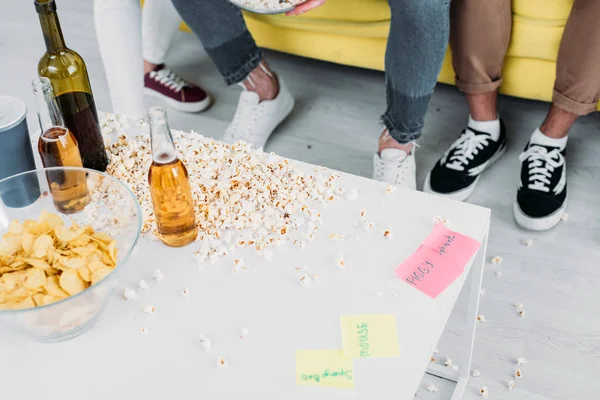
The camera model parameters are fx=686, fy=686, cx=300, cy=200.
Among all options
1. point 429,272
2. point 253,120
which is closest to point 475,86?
point 253,120

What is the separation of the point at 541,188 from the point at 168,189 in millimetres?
988

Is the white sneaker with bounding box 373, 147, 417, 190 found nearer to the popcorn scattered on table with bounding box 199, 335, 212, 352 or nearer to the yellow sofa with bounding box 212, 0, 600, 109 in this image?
the yellow sofa with bounding box 212, 0, 600, 109

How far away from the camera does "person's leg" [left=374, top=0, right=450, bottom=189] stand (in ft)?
4.76

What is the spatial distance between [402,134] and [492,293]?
42cm

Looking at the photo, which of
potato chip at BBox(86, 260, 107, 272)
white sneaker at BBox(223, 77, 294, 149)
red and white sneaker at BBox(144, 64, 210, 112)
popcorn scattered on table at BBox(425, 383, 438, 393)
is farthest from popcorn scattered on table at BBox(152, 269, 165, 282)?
red and white sneaker at BBox(144, 64, 210, 112)

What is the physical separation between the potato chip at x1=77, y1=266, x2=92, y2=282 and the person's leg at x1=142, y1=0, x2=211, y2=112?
47.9 inches

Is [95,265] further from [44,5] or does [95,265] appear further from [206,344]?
[44,5]

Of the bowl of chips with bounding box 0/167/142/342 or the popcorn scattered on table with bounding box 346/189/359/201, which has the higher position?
the bowl of chips with bounding box 0/167/142/342

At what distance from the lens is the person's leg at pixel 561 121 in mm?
1486

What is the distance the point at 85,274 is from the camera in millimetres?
886

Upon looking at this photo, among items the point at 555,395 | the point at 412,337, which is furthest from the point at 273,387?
the point at 555,395

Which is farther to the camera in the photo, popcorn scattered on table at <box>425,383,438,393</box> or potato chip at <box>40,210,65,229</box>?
popcorn scattered on table at <box>425,383,438,393</box>

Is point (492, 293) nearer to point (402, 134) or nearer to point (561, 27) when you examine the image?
point (402, 134)

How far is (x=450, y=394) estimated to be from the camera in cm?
131
